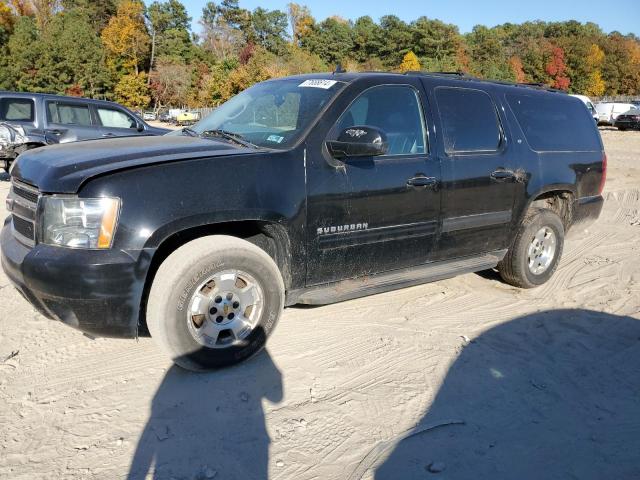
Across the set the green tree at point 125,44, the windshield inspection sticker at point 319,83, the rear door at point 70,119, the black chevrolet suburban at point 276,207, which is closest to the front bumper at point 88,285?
the black chevrolet suburban at point 276,207

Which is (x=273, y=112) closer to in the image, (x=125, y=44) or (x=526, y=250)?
(x=526, y=250)

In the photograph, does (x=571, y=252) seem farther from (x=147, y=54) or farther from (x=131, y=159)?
(x=147, y=54)

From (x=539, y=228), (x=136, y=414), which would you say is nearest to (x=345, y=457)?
(x=136, y=414)

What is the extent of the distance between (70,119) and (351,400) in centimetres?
1032

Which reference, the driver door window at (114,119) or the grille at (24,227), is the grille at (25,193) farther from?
the driver door window at (114,119)

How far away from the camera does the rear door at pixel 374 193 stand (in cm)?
352

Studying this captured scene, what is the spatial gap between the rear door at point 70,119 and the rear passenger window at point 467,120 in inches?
343

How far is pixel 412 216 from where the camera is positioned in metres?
3.96

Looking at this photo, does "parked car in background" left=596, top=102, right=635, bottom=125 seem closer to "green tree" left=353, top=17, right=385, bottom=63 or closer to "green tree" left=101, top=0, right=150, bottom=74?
"green tree" left=353, top=17, right=385, bottom=63

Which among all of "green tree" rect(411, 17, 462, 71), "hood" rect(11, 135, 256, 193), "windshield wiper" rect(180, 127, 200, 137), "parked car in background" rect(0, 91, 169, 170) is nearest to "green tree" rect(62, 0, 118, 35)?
Result: "green tree" rect(411, 17, 462, 71)

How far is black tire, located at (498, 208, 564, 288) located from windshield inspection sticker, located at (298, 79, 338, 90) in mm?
2278

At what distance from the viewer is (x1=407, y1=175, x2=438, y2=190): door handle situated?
3.89m

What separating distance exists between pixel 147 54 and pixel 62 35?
11936 millimetres

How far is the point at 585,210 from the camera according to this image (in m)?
5.42
